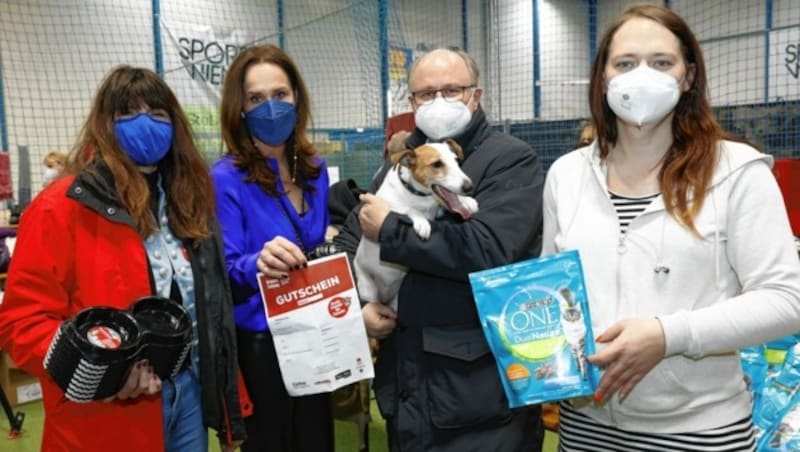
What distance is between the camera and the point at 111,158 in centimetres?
165

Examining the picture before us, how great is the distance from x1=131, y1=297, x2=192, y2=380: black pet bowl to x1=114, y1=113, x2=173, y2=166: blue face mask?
0.42 meters

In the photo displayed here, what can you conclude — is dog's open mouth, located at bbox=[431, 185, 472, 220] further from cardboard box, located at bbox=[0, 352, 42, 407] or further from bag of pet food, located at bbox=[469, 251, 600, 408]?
cardboard box, located at bbox=[0, 352, 42, 407]

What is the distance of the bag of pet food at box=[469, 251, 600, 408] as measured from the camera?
50.1 inches

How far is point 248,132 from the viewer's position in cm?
210

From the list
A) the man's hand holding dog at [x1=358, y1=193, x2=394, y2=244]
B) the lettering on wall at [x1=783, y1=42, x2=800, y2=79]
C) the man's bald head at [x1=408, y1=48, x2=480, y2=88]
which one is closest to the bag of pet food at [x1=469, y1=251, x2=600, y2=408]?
the man's hand holding dog at [x1=358, y1=193, x2=394, y2=244]

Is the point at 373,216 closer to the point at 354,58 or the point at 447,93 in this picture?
the point at 447,93

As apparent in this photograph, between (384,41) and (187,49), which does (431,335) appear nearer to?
(384,41)

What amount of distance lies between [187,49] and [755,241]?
8.75 meters

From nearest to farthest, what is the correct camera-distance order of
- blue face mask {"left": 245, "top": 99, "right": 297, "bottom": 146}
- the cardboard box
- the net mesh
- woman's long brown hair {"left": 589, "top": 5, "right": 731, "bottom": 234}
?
woman's long brown hair {"left": 589, "top": 5, "right": 731, "bottom": 234} → blue face mask {"left": 245, "top": 99, "right": 297, "bottom": 146} → the cardboard box → the net mesh

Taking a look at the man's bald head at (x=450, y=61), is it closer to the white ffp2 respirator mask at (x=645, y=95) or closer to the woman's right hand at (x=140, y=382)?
the white ffp2 respirator mask at (x=645, y=95)

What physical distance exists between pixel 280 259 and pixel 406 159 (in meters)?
0.51

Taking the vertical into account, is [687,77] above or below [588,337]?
above

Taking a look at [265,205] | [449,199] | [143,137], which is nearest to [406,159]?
[449,199]

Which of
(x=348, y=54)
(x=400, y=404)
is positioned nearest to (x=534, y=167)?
(x=400, y=404)
